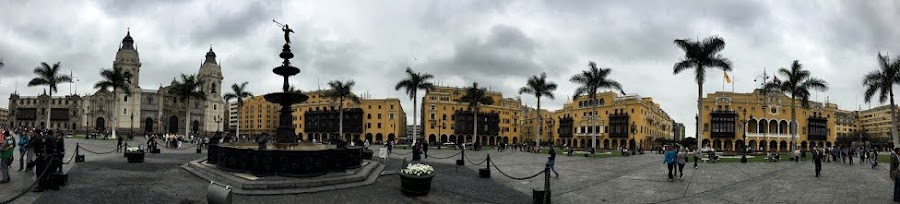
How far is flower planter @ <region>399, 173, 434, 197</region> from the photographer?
35.9 ft

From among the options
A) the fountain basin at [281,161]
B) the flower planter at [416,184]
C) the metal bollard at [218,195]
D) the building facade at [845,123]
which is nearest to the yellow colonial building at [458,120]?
the fountain basin at [281,161]

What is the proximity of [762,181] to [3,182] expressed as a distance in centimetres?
2406

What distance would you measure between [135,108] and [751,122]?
12039 centimetres

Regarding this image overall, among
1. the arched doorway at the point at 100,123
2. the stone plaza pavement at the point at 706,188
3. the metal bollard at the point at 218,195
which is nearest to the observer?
the metal bollard at the point at 218,195

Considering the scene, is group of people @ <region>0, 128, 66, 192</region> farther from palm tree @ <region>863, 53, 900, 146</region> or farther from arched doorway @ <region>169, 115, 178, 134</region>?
arched doorway @ <region>169, 115, 178, 134</region>

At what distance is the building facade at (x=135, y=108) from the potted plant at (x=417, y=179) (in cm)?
8583

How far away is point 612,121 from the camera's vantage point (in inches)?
3159

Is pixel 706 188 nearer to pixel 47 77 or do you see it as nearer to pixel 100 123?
pixel 47 77

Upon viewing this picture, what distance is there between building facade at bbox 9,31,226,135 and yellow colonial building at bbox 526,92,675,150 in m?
74.3

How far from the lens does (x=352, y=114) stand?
304 feet

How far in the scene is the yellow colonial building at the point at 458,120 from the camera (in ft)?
296

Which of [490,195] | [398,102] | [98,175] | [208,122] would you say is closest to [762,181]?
[490,195]

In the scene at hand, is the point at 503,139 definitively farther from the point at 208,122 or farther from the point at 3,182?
the point at 3,182

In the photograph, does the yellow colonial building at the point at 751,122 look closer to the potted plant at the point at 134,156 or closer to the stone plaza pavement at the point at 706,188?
the stone plaza pavement at the point at 706,188
